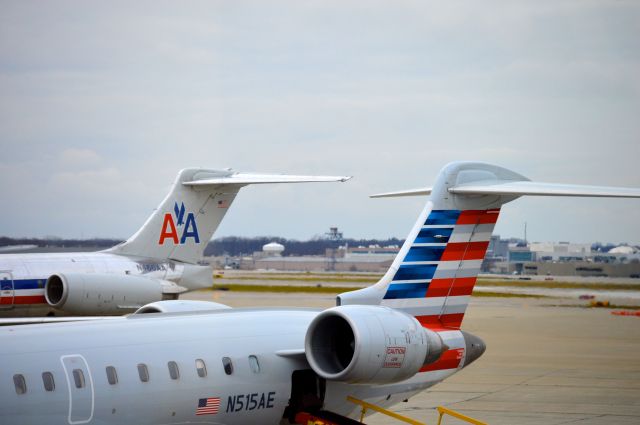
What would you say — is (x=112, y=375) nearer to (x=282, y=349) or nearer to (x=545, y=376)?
(x=282, y=349)

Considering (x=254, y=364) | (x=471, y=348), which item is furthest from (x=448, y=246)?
(x=254, y=364)

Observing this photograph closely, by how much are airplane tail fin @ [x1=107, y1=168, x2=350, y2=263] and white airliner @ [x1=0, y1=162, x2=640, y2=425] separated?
40.5 feet

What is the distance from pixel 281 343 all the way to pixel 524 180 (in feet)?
18.5

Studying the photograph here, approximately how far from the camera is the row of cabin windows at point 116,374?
1160 cm

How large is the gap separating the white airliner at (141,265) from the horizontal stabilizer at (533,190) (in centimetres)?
696

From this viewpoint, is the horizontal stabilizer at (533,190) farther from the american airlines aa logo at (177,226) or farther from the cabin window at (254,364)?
the american airlines aa logo at (177,226)

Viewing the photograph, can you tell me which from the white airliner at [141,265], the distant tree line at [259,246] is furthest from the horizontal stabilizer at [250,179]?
the distant tree line at [259,246]

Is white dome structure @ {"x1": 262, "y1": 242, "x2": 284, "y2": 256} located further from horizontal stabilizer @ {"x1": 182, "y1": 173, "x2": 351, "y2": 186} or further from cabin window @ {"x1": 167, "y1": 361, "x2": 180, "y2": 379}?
cabin window @ {"x1": 167, "y1": 361, "x2": 180, "y2": 379}

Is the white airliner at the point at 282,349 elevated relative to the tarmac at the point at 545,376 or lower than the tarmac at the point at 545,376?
elevated

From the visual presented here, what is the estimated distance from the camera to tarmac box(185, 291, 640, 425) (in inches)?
849

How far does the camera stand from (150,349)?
42.7ft

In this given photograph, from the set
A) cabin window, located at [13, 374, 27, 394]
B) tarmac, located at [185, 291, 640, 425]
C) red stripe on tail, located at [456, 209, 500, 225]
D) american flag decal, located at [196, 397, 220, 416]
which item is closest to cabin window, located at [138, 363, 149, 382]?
american flag decal, located at [196, 397, 220, 416]

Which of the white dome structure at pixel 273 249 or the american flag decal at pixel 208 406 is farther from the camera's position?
the white dome structure at pixel 273 249

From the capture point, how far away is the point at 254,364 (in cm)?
1399
